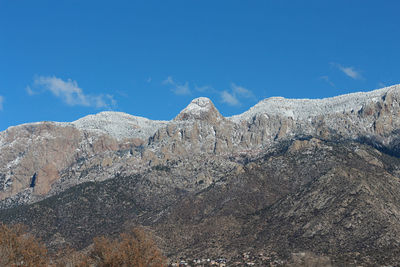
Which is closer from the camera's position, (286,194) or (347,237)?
(347,237)

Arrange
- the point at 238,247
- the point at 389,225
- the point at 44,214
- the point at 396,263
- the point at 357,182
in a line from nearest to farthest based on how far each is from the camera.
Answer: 1. the point at 396,263
2. the point at 389,225
3. the point at 238,247
4. the point at 357,182
5. the point at 44,214

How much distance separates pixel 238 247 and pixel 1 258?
271 ft

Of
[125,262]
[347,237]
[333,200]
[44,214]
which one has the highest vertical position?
[44,214]

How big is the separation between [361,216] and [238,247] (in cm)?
3435

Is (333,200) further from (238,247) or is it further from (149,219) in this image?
(149,219)

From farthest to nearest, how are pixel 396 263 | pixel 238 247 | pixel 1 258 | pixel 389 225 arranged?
pixel 238 247, pixel 389 225, pixel 396 263, pixel 1 258

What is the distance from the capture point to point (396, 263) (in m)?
117

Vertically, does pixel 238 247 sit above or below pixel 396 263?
above

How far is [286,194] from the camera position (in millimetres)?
183875

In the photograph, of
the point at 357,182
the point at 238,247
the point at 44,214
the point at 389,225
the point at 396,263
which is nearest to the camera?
the point at 396,263

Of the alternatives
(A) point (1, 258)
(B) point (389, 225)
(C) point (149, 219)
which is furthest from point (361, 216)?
(A) point (1, 258)

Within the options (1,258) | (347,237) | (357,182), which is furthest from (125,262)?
(357,182)

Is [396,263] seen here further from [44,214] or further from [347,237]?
[44,214]

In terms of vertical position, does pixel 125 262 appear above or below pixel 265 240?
below
